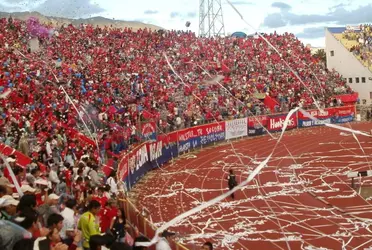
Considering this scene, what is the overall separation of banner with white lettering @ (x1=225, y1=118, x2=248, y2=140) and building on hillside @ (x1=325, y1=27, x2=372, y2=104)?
20511mm

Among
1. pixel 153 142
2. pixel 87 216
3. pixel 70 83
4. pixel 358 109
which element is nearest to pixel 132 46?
pixel 70 83

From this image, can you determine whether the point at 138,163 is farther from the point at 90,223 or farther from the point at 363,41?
the point at 363,41

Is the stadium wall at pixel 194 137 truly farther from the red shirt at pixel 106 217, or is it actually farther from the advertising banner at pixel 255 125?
the red shirt at pixel 106 217

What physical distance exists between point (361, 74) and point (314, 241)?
4204 centimetres

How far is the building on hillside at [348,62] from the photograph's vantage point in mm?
50781

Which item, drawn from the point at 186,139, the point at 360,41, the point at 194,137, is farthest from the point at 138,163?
the point at 360,41

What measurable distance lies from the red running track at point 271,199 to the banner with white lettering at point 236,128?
14.3ft

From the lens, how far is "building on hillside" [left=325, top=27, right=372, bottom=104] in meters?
50.8

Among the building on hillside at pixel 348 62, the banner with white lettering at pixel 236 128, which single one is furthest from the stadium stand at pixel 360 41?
the banner with white lettering at pixel 236 128

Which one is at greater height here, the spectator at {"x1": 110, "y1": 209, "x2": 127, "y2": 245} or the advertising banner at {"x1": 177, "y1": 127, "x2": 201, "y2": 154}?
the spectator at {"x1": 110, "y1": 209, "x2": 127, "y2": 245}

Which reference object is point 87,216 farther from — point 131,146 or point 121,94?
point 121,94

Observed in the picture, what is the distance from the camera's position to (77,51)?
105 feet

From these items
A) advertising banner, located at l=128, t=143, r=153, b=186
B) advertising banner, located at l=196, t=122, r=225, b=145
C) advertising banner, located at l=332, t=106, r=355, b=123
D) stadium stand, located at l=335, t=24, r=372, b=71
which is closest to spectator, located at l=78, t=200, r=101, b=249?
advertising banner, located at l=128, t=143, r=153, b=186

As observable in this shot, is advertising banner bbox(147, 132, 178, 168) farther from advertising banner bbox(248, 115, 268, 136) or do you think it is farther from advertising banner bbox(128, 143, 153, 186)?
advertising banner bbox(248, 115, 268, 136)
